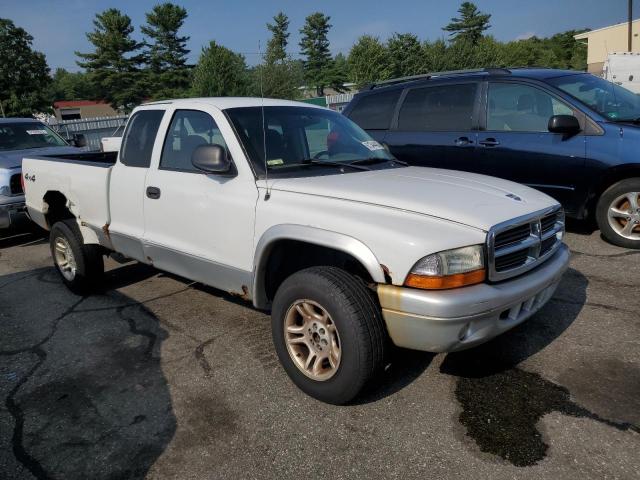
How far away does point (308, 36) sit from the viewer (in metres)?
75.1

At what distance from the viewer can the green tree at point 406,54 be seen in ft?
202

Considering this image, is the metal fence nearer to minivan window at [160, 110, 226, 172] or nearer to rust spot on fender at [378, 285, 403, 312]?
minivan window at [160, 110, 226, 172]

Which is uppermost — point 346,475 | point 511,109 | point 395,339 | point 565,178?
point 511,109

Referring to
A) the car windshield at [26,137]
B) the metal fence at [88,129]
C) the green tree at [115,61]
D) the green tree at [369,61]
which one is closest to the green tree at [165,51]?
the green tree at [115,61]

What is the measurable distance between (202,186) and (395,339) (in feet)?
5.75

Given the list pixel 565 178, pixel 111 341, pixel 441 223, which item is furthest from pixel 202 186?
pixel 565 178

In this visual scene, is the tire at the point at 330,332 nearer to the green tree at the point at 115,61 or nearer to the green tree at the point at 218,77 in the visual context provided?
the green tree at the point at 218,77

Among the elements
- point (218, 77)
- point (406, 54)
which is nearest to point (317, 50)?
point (406, 54)

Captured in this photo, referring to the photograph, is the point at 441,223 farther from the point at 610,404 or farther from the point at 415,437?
the point at 610,404

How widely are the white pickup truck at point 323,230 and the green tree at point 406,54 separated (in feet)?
202

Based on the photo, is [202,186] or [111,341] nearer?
[202,186]

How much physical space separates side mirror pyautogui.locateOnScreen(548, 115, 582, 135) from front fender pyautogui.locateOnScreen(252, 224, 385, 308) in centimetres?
362

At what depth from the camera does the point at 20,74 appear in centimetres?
4212

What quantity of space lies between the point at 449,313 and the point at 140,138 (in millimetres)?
3035
